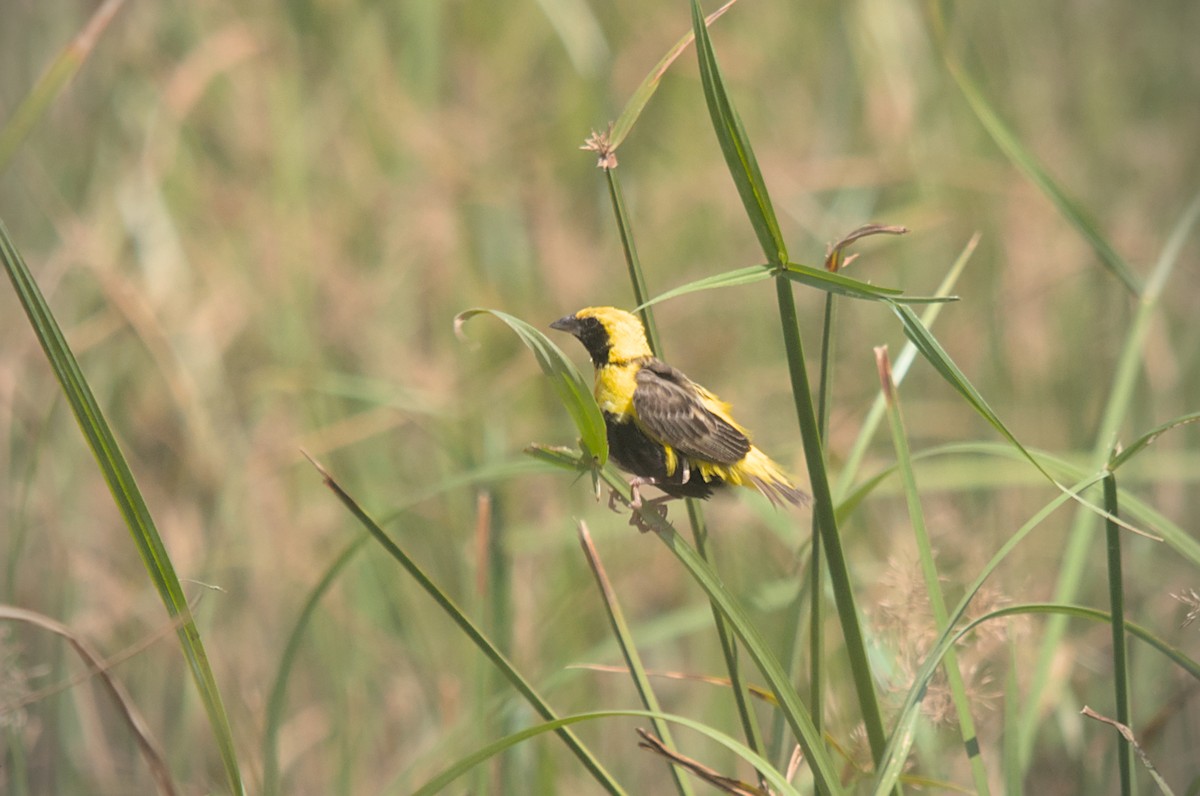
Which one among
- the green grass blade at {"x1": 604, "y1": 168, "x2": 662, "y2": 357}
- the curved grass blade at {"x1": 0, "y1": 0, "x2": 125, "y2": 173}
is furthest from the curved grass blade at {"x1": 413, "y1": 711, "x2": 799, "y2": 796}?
the curved grass blade at {"x1": 0, "y1": 0, "x2": 125, "y2": 173}

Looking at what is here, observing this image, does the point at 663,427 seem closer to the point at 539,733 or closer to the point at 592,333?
the point at 592,333

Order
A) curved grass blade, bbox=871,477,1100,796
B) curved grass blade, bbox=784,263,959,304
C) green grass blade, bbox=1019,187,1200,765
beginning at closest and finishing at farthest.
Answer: curved grass blade, bbox=784,263,959,304 → curved grass blade, bbox=871,477,1100,796 → green grass blade, bbox=1019,187,1200,765

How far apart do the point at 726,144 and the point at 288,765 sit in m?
2.74

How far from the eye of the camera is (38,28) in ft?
14.2

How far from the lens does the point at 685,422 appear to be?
211cm

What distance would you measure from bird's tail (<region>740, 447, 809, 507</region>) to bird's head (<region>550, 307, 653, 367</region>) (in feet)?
1.05

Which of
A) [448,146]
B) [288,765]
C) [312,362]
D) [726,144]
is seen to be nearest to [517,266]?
[448,146]

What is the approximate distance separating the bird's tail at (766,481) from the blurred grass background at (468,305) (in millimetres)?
319

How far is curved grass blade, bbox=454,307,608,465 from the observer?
1.31m

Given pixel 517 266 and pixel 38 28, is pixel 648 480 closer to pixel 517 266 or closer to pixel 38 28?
pixel 517 266

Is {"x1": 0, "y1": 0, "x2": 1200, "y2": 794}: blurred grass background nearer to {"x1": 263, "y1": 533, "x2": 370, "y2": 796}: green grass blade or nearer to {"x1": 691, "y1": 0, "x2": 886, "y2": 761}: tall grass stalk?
{"x1": 263, "y1": 533, "x2": 370, "y2": 796}: green grass blade

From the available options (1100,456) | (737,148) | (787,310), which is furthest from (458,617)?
(1100,456)

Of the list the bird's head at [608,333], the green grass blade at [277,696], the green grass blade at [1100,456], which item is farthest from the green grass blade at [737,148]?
the bird's head at [608,333]

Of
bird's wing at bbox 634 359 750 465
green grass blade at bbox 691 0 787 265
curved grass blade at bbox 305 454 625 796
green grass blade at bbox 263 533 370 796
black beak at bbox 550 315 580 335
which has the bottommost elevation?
green grass blade at bbox 263 533 370 796
